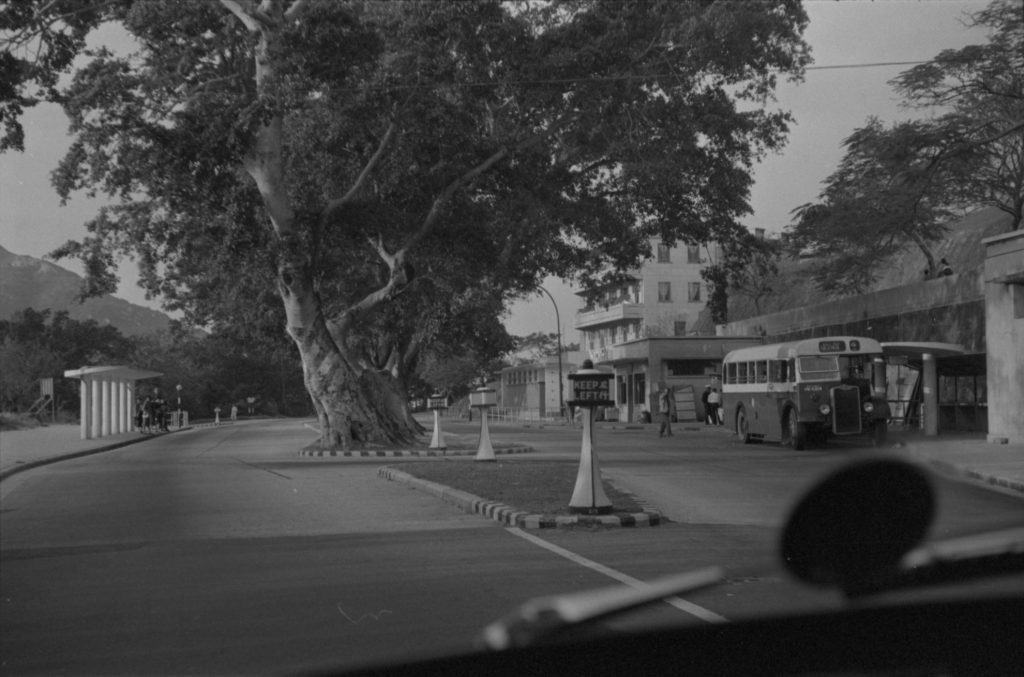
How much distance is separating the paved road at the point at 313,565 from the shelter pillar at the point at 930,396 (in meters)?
0.09

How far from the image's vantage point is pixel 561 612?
81cm

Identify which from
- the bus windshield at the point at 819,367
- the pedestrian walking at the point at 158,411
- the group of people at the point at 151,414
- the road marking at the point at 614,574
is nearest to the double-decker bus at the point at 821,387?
the bus windshield at the point at 819,367

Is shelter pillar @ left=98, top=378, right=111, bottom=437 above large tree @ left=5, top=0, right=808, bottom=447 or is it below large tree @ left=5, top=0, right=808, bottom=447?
below

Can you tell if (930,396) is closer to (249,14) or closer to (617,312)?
(617,312)

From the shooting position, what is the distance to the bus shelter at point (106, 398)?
35.2 m

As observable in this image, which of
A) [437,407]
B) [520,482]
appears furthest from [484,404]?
[520,482]

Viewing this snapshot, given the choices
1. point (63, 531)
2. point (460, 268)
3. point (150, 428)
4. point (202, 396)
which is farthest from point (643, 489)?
point (202, 396)

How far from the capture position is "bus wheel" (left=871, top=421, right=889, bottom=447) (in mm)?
992

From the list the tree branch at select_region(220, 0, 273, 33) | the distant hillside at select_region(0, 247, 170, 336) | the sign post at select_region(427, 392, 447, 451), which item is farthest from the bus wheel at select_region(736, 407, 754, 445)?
the tree branch at select_region(220, 0, 273, 33)

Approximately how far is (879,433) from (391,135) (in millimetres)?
24616

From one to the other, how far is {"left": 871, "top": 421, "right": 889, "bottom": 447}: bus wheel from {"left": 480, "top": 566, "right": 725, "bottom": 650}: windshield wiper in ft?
0.67

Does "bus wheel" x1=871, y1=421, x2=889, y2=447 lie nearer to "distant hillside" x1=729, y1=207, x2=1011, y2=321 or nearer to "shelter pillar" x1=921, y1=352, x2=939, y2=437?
"shelter pillar" x1=921, y1=352, x2=939, y2=437

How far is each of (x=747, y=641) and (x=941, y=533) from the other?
186 mm

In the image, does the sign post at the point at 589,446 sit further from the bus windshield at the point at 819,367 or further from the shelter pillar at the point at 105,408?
the shelter pillar at the point at 105,408
